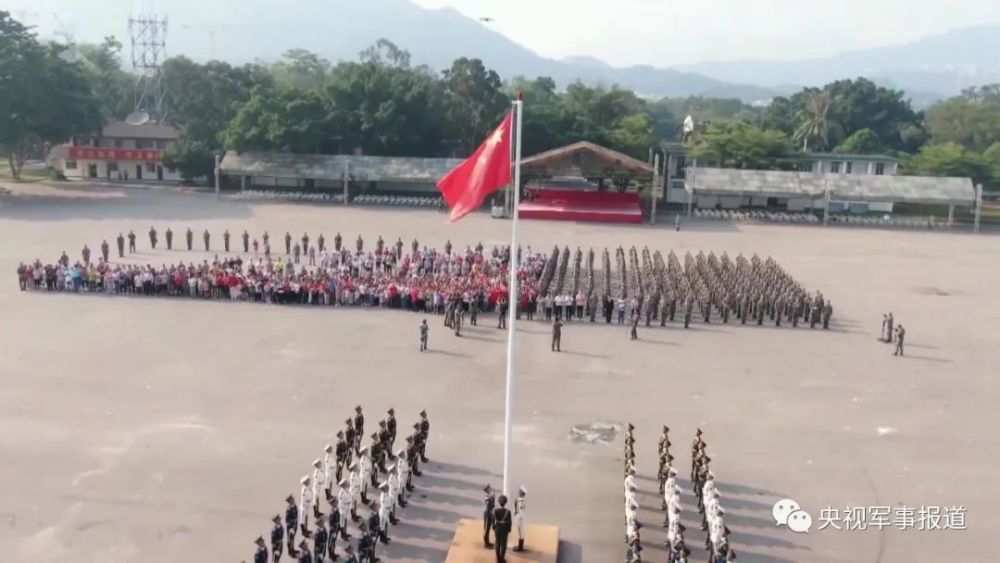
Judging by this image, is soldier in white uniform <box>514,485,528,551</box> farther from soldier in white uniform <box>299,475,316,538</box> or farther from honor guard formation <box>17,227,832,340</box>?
honor guard formation <box>17,227,832,340</box>

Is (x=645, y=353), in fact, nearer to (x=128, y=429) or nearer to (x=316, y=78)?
(x=128, y=429)

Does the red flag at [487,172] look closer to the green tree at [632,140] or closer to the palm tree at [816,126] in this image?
the green tree at [632,140]

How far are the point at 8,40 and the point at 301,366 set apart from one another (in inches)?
1493

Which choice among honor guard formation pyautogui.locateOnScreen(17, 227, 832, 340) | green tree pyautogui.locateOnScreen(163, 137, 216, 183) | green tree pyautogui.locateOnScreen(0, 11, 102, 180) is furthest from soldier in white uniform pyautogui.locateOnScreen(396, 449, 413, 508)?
green tree pyautogui.locateOnScreen(163, 137, 216, 183)

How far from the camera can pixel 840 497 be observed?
13.0m

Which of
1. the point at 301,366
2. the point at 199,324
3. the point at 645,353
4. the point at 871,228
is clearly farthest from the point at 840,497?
the point at 871,228

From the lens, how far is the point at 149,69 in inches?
2899

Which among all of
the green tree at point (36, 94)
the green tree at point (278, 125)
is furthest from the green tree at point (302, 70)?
the green tree at point (278, 125)

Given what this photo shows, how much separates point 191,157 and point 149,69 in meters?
27.3

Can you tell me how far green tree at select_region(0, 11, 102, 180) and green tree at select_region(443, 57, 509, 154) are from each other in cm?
2061

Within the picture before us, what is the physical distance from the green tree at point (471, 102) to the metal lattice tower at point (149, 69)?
1019 inches

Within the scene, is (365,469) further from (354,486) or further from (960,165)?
(960,165)

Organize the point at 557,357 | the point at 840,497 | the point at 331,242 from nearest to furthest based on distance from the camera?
the point at 840,497 → the point at 557,357 → the point at 331,242

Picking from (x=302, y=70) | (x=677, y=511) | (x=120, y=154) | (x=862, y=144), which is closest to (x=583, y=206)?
(x=120, y=154)
